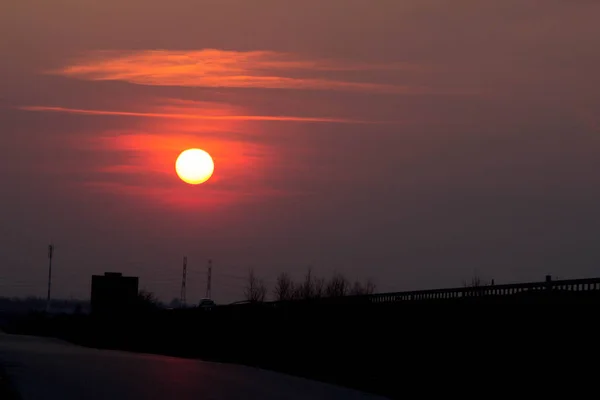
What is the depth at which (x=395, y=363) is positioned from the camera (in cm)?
5038

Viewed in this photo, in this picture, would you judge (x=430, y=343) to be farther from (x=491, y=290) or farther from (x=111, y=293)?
(x=111, y=293)

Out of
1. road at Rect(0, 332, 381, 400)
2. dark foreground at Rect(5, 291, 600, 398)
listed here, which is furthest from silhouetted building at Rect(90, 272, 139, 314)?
road at Rect(0, 332, 381, 400)

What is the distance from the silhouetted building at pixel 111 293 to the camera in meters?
134

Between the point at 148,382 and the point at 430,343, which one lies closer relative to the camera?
the point at 148,382

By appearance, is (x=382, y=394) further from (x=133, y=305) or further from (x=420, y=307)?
(x=133, y=305)

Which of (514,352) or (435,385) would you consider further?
(435,385)

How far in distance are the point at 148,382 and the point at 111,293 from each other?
295 feet

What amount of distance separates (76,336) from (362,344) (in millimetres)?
65597

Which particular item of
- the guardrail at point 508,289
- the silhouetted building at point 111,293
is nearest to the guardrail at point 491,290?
the guardrail at point 508,289

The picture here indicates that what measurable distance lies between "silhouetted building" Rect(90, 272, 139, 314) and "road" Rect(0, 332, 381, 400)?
235 ft

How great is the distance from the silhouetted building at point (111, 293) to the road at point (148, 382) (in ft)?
235

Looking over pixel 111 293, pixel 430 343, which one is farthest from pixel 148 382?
pixel 111 293

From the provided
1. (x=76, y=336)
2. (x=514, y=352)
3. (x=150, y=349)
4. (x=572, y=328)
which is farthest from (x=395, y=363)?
(x=76, y=336)

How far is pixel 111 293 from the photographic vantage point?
134 metres
